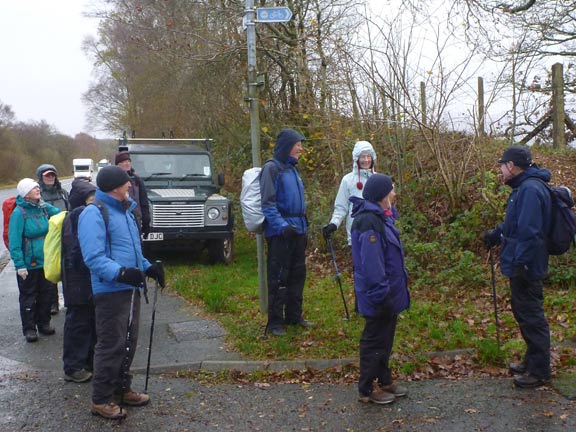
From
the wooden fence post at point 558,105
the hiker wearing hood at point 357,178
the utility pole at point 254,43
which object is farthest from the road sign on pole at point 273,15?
the wooden fence post at point 558,105

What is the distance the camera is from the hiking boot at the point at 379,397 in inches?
198

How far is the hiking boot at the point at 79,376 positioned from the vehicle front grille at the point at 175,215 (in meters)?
5.59

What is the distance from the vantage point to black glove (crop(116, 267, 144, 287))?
4.62 m

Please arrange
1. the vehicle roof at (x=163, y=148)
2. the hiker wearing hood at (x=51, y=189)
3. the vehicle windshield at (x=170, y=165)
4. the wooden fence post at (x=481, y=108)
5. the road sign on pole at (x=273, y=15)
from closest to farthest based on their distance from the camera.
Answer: the road sign on pole at (x=273, y=15) < the hiker wearing hood at (x=51, y=189) < the wooden fence post at (x=481, y=108) < the vehicle windshield at (x=170, y=165) < the vehicle roof at (x=163, y=148)

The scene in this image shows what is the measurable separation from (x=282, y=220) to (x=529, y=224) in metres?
2.44

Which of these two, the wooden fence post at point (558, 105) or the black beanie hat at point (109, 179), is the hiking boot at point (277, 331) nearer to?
the black beanie hat at point (109, 179)

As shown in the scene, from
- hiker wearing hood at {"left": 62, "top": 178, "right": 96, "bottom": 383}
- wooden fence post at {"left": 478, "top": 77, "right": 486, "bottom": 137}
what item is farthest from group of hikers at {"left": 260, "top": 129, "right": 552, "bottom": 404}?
Result: wooden fence post at {"left": 478, "top": 77, "right": 486, "bottom": 137}

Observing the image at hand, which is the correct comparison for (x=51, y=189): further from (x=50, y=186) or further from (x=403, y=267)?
(x=403, y=267)

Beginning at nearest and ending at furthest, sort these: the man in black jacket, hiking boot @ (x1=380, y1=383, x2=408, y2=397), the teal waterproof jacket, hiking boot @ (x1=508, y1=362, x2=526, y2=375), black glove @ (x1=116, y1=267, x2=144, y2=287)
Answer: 1. black glove @ (x1=116, y1=267, x2=144, y2=287)
2. hiking boot @ (x1=380, y1=383, x2=408, y2=397)
3. hiking boot @ (x1=508, y1=362, x2=526, y2=375)
4. the teal waterproof jacket
5. the man in black jacket

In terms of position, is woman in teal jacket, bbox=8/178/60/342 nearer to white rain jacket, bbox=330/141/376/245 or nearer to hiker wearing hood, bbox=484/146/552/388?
white rain jacket, bbox=330/141/376/245

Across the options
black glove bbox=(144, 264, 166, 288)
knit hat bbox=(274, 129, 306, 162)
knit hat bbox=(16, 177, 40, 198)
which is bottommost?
black glove bbox=(144, 264, 166, 288)

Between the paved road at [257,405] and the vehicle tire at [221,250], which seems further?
the vehicle tire at [221,250]

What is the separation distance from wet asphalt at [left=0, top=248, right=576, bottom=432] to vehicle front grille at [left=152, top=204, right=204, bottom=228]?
4.94 meters

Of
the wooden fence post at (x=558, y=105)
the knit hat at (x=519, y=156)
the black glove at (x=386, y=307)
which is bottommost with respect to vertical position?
the black glove at (x=386, y=307)
